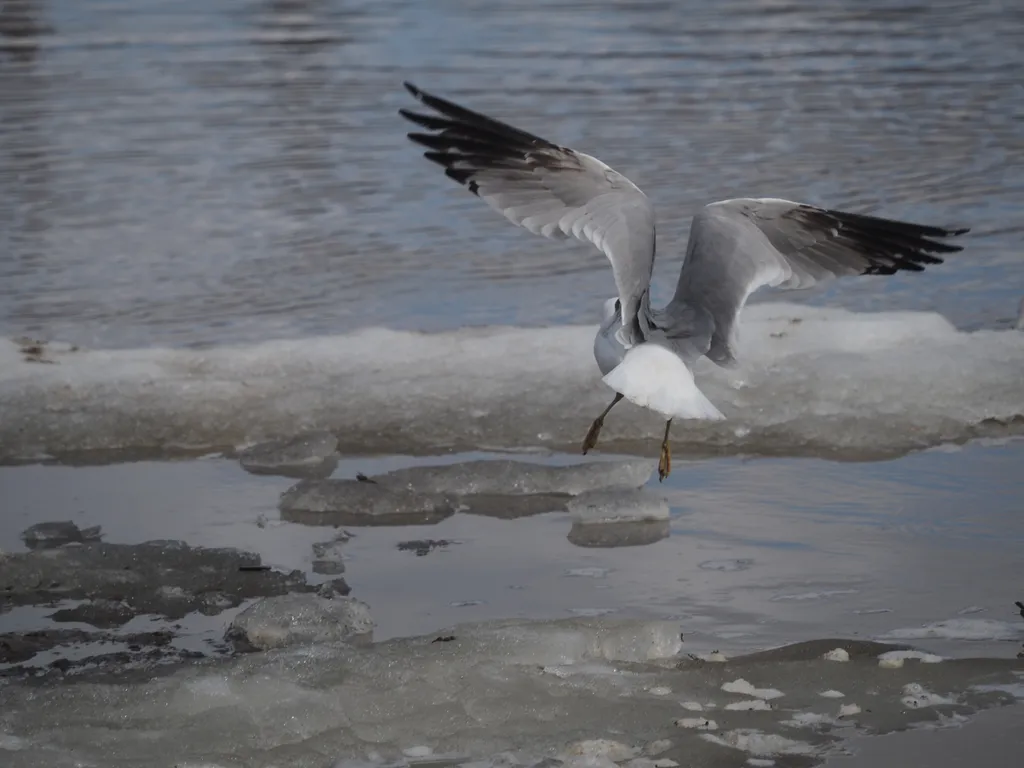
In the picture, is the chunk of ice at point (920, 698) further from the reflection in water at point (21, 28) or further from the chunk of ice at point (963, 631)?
the reflection in water at point (21, 28)

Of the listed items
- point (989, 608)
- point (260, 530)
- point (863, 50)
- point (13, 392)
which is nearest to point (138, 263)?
point (13, 392)

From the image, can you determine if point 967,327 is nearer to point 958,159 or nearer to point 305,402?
point 305,402

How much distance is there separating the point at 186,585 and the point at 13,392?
6.74 ft

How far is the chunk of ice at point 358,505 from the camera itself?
5.46 metres

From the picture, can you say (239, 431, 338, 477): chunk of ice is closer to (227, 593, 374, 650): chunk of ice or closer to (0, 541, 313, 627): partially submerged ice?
(0, 541, 313, 627): partially submerged ice

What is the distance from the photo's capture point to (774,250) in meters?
5.33

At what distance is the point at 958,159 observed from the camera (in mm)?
11547

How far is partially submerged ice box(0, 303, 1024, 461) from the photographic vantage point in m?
6.29

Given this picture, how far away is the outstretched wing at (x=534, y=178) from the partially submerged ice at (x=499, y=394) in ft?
4.20

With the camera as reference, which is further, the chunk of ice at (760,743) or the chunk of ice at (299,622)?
the chunk of ice at (299,622)

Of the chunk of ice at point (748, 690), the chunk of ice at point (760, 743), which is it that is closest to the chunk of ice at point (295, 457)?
the chunk of ice at point (748, 690)

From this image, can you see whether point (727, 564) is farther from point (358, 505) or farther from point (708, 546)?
point (358, 505)

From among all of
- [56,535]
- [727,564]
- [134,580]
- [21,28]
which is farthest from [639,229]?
[21,28]

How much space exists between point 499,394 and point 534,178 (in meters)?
1.48
